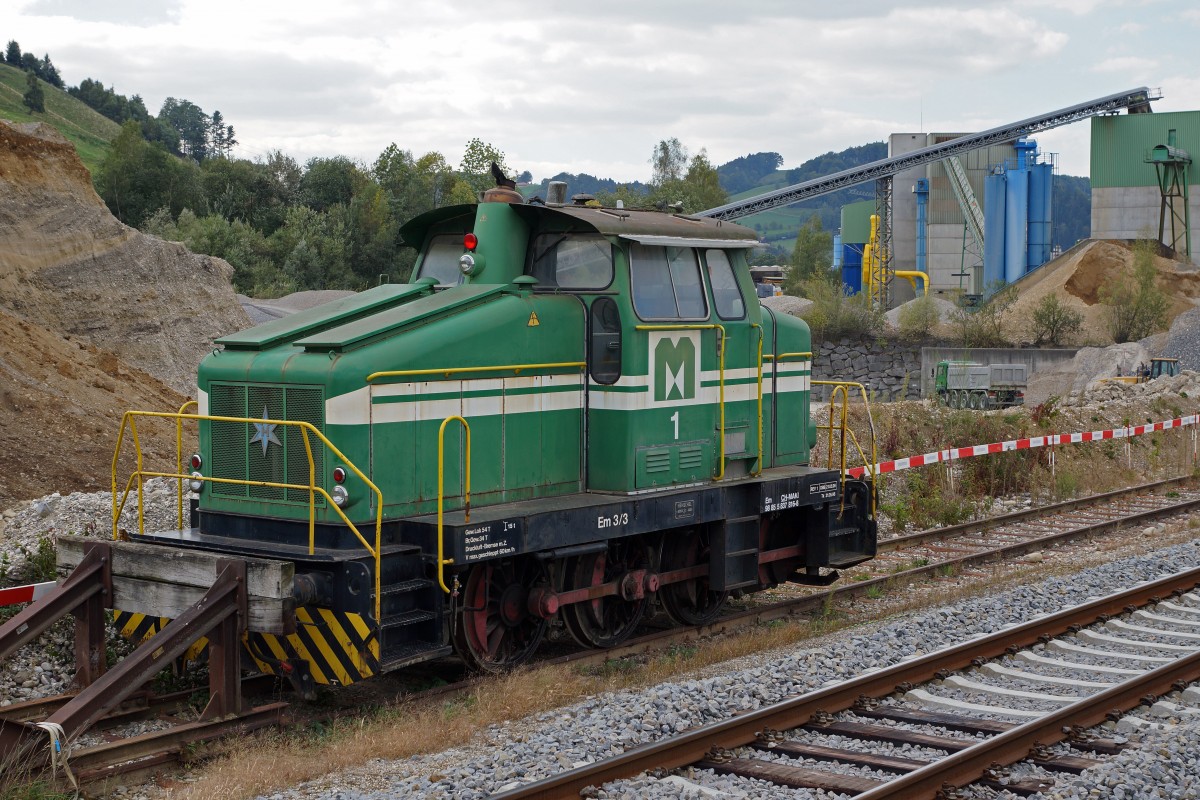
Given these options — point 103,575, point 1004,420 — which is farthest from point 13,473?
point 1004,420

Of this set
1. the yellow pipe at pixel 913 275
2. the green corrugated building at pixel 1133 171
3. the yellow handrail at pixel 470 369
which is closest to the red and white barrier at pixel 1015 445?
the yellow handrail at pixel 470 369

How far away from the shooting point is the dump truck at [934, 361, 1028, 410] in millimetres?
37188

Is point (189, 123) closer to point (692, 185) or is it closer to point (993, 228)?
point (692, 185)

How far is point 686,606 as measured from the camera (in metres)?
10.9

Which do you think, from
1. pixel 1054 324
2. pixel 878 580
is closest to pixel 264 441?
pixel 878 580

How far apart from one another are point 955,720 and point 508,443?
3674 millimetres

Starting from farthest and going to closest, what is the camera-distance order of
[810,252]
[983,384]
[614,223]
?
[810,252] < [983,384] < [614,223]

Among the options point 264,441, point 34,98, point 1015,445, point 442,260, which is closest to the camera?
point 264,441

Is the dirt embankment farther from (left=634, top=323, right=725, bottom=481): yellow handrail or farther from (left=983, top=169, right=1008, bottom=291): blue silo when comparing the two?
(left=983, top=169, right=1008, bottom=291): blue silo

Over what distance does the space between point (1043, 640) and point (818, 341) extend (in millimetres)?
38344

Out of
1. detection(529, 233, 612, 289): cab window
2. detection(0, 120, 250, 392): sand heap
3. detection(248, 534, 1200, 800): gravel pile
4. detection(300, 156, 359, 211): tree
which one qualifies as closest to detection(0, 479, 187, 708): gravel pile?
detection(248, 534, 1200, 800): gravel pile

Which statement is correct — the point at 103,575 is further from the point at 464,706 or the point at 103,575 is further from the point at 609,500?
the point at 609,500

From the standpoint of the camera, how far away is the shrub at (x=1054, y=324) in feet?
152

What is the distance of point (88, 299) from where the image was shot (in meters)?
22.3
